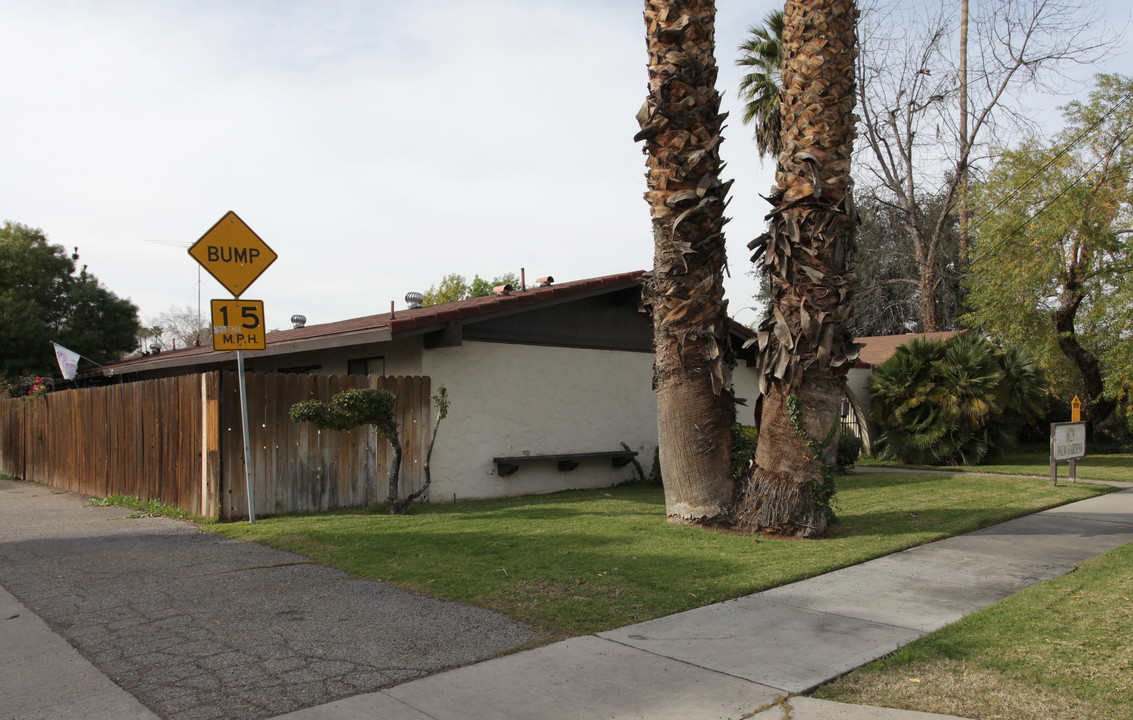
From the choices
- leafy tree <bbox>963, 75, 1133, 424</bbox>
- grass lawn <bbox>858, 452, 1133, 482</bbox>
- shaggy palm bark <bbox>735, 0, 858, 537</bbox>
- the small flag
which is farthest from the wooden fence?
leafy tree <bbox>963, 75, 1133, 424</bbox>

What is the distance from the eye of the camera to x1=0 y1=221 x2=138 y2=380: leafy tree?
1218 inches

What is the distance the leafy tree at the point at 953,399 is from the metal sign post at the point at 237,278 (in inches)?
610

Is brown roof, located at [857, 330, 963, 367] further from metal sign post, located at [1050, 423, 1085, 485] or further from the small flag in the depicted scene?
the small flag

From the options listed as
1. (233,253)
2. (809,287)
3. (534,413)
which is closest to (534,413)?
(534,413)

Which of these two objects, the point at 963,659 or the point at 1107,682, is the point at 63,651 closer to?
the point at 963,659

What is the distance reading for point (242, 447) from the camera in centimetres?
1031

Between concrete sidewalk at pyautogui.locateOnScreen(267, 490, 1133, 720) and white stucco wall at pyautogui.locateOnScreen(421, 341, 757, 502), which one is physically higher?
white stucco wall at pyautogui.locateOnScreen(421, 341, 757, 502)

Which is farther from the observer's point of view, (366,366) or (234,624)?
(366,366)

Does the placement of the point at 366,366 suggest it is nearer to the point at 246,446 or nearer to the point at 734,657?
the point at 246,446

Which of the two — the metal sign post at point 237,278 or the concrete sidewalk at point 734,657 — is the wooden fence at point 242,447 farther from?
the concrete sidewalk at point 734,657

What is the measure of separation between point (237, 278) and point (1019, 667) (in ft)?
28.9

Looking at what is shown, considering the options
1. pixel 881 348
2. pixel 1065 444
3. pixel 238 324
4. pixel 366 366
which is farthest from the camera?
pixel 881 348

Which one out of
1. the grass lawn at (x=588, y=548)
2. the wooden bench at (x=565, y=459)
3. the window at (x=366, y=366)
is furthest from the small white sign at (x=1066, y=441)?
the window at (x=366, y=366)

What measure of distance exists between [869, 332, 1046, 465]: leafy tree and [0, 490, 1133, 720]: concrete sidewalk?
40.3 ft
